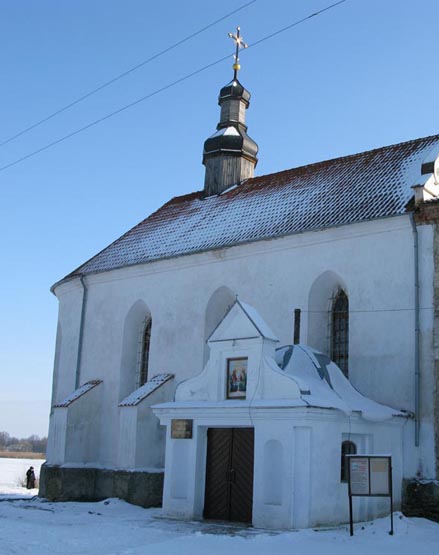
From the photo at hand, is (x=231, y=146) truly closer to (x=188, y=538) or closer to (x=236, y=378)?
Result: (x=236, y=378)

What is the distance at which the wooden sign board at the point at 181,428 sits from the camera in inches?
722

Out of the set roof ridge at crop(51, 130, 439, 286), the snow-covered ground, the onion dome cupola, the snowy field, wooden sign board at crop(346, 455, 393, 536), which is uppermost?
the onion dome cupola

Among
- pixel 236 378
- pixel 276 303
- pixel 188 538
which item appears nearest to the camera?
pixel 188 538

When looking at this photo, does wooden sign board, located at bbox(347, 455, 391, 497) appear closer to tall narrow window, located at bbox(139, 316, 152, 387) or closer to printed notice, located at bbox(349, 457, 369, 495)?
printed notice, located at bbox(349, 457, 369, 495)

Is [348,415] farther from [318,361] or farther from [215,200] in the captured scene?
[215,200]

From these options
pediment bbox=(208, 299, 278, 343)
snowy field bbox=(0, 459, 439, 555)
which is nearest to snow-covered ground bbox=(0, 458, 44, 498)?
snowy field bbox=(0, 459, 439, 555)

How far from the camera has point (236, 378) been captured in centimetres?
1767

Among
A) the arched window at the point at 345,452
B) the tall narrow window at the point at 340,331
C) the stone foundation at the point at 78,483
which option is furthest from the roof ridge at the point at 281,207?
the stone foundation at the point at 78,483

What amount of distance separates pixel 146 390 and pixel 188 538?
9.53 m

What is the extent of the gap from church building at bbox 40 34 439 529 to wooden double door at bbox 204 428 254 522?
4cm

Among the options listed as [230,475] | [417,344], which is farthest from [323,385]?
[230,475]

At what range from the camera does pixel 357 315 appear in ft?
64.8

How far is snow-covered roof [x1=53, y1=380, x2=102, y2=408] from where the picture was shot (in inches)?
1020

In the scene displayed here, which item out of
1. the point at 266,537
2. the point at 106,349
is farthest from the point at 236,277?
the point at 266,537
